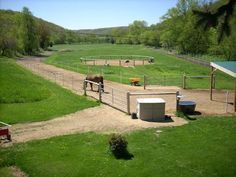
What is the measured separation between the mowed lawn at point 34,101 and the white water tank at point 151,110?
3928 mm

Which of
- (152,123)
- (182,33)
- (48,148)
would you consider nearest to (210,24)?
(48,148)

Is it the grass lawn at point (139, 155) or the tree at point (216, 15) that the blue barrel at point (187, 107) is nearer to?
the grass lawn at point (139, 155)

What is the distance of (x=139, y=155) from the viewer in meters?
10.8

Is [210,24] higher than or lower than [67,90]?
higher

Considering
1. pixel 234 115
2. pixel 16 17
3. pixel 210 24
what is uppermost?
pixel 16 17

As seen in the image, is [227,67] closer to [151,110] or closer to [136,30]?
[151,110]

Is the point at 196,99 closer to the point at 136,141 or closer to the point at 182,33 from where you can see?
the point at 136,141

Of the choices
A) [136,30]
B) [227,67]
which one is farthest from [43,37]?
[227,67]

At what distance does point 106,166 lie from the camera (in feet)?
32.3

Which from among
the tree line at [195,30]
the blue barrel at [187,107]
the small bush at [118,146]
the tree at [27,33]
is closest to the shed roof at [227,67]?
the tree line at [195,30]

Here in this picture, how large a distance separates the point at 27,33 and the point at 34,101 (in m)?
57.7

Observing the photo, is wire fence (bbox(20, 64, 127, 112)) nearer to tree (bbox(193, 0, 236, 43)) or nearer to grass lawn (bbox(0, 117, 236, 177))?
grass lawn (bbox(0, 117, 236, 177))

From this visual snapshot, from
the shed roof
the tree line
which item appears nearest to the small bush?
the tree line

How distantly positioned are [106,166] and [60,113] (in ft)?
23.8
